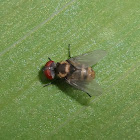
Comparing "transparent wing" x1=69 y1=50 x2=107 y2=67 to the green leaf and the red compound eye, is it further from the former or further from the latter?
the red compound eye

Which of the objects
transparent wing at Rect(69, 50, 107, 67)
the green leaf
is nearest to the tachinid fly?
transparent wing at Rect(69, 50, 107, 67)

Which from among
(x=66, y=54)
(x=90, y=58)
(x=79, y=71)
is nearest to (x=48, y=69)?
(x=66, y=54)

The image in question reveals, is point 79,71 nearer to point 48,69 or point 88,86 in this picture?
point 88,86

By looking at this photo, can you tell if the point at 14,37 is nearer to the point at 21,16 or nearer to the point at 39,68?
the point at 21,16

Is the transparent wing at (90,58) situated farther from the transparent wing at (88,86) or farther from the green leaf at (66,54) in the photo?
the transparent wing at (88,86)

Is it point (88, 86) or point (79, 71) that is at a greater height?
point (79, 71)

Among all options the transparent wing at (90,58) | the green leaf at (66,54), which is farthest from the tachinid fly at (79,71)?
the green leaf at (66,54)
